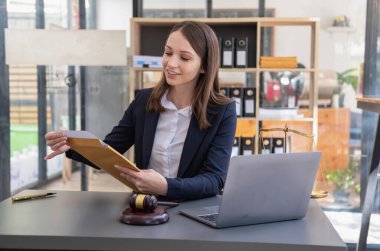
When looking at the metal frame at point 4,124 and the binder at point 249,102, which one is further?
the metal frame at point 4,124

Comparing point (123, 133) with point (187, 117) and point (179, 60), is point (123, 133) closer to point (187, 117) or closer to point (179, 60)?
point (187, 117)

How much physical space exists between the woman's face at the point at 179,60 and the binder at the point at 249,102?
236 centimetres

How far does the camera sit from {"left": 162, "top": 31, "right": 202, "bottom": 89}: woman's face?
1931mm

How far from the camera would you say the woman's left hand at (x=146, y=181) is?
5.29ft

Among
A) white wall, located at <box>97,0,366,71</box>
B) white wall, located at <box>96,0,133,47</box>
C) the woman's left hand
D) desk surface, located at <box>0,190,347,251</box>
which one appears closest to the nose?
the woman's left hand

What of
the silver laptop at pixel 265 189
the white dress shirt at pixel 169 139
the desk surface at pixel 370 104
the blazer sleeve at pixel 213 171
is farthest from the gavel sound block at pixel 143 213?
the desk surface at pixel 370 104

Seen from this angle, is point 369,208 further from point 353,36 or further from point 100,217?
point 353,36

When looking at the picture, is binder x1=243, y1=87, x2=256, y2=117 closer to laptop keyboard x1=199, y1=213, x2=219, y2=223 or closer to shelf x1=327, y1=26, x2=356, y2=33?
shelf x1=327, y1=26, x2=356, y2=33

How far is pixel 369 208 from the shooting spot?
2.86 m

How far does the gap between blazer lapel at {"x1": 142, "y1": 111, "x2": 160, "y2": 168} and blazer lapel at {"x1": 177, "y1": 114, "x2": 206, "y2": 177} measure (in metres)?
0.15

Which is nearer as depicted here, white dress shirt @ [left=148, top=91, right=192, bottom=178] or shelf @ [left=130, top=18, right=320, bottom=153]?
white dress shirt @ [left=148, top=91, right=192, bottom=178]

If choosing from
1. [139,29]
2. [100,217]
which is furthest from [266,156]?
[139,29]

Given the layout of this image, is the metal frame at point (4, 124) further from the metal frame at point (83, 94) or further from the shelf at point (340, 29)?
the shelf at point (340, 29)

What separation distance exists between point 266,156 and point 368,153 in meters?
3.72
